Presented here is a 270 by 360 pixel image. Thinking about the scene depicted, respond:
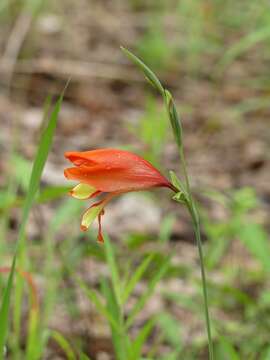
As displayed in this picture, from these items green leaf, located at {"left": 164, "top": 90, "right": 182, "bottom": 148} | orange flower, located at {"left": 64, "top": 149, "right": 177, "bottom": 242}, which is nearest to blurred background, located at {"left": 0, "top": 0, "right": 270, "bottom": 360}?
orange flower, located at {"left": 64, "top": 149, "right": 177, "bottom": 242}

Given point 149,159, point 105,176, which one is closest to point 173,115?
point 105,176

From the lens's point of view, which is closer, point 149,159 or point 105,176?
point 105,176

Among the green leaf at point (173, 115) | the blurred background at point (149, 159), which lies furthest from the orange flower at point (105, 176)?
the blurred background at point (149, 159)

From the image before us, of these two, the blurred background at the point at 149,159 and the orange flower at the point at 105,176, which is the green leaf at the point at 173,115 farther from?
the blurred background at the point at 149,159

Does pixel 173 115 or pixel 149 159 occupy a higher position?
pixel 173 115

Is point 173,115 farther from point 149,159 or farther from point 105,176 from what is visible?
point 149,159

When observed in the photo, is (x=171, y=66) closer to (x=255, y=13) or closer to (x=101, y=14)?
(x=255, y=13)

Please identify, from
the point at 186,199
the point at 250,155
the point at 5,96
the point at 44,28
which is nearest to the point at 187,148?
the point at 250,155
